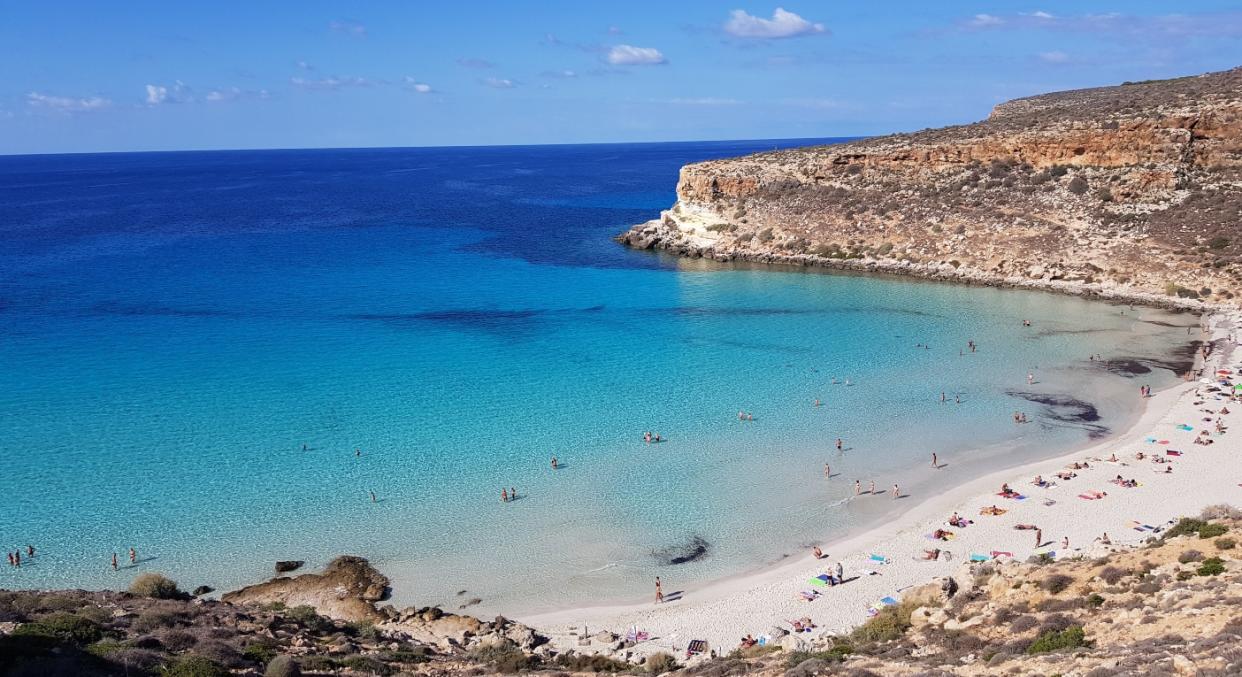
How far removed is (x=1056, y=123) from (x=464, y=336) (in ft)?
160

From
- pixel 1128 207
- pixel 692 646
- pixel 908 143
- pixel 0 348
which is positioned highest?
pixel 908 143

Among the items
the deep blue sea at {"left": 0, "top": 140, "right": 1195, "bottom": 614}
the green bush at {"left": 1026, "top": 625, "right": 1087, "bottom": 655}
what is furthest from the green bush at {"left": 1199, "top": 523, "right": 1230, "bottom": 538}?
the deep blue sea at {"left": 0, "top": 140, "right": 1195, "bottom": 614}

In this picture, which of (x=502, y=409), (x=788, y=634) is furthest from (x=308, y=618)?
(x=502, y=409)

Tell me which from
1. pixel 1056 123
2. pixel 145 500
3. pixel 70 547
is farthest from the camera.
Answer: pixel 1056 123

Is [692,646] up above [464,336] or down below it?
below

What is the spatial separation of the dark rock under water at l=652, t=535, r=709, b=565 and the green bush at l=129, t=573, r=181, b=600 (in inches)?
474

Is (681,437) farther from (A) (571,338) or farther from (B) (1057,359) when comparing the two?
(B) (1057,359)

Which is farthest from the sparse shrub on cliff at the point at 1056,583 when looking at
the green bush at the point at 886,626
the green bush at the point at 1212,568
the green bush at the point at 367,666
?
the green bush at the point at 367,666

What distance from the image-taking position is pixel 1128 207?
57031 mm

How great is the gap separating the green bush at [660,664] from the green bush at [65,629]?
1039 cm

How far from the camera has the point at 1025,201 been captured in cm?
6122

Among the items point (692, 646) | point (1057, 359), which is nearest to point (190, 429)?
point (692, 646)

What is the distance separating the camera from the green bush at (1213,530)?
17.4 m

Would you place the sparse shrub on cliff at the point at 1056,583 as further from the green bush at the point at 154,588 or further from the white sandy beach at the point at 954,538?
the green bush at the point at 154,588
